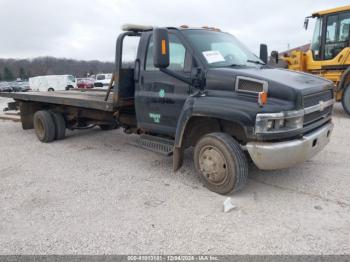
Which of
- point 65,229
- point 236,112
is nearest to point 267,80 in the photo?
point 236,112

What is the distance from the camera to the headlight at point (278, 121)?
346 centimetres

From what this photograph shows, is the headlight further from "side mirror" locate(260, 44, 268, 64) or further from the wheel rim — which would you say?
"side mirror" locate(260, 44, 268, 64)

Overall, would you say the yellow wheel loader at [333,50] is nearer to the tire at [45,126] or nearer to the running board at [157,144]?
the running board at [157,144]

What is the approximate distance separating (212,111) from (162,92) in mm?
1106

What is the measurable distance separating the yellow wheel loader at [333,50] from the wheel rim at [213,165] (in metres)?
6.98

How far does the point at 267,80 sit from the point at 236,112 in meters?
0.52

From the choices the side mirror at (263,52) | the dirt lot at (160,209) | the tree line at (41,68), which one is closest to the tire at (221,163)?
the dirt lot at (160,209)

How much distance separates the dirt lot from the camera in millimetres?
3027

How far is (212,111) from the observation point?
388 cm

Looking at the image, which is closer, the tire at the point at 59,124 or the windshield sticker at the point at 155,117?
the windshield sticker at the point at 155,117

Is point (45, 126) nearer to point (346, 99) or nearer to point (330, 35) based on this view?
point (346, 99)

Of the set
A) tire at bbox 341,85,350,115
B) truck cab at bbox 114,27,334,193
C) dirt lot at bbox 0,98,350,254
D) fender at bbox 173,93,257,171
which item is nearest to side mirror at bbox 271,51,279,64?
tire at bbox 341,85,350,115

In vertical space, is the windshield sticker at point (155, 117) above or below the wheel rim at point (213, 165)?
above

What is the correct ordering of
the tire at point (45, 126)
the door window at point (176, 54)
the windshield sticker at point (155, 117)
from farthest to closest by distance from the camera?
the tire at point (45, 126) → the windshield sticker at point (155, 117) → the door window at point (176, 54)
